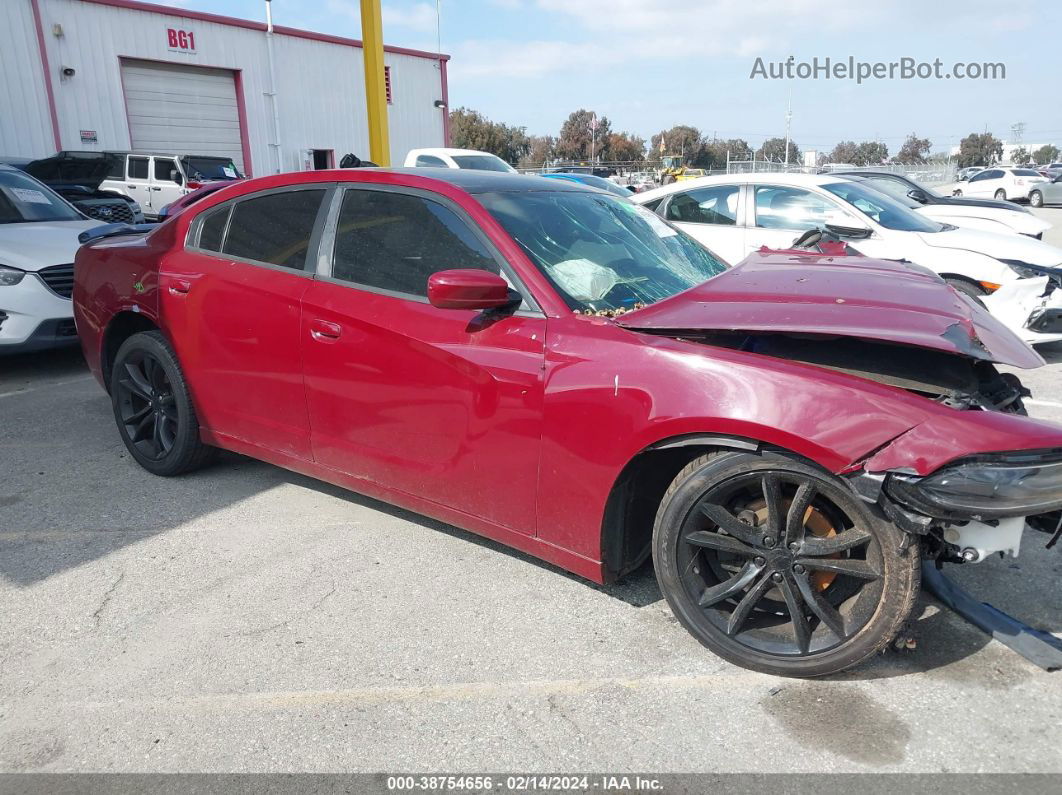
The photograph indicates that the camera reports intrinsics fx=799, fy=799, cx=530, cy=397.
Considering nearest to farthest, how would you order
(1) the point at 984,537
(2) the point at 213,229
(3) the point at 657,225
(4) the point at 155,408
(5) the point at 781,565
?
1. (1) the point at 984,537
2. (5) the point at 781,565
3. (3) the point at 657,225
4. (2) the point at 213,229
5. (4) the point at 155,408

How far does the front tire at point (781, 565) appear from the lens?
238cm

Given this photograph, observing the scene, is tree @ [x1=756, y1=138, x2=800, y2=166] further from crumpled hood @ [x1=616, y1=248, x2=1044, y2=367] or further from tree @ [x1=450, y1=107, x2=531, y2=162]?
crumpled hood @ [x1=616, y1=248, x2=1044, y2=367]

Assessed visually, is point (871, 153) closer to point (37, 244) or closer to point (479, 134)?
point (479, 134)

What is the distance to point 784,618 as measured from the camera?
2.70 meters

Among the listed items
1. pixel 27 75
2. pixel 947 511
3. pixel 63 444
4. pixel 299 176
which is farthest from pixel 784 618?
pixel 27 75

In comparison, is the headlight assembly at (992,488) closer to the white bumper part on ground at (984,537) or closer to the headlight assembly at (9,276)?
the white bumper part on ground at (984,537)

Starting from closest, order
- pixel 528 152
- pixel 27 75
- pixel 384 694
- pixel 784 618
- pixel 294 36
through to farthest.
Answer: pixel 384 694 < pixel 784 618 < pixel 27 75 < pixel 294 36 < pixel 528 152

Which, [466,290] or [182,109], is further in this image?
[182,109]

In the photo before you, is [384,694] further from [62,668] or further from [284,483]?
[284,483]

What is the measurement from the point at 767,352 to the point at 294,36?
2672 cm

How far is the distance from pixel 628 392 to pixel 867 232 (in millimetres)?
5515

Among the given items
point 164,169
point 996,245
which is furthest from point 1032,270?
point 164,169

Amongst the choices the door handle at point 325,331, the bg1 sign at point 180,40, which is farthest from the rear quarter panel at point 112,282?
the bg1 sign at point 180,40

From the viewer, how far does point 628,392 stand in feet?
8.52
